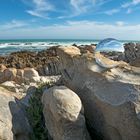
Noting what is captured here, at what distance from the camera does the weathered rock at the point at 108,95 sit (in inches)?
229

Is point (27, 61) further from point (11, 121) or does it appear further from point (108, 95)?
point (108, 95)

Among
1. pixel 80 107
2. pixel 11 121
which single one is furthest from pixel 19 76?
pixel 80 107

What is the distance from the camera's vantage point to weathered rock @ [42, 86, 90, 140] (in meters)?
5.93

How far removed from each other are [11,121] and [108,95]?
1845 mm

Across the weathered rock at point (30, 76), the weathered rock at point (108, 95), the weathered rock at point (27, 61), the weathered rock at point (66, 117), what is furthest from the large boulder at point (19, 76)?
the weathered rock at point (66, 117)

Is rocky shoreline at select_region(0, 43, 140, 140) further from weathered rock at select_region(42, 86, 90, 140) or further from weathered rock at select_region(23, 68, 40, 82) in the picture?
weathered rock at select_region(23, 68, 40, 82)

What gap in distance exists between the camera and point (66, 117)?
19.4 ft

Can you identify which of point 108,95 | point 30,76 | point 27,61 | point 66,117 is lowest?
point 27,61

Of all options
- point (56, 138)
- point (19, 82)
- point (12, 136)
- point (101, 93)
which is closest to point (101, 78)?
point (101, 93)

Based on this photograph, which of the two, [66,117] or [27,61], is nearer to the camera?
[66,117]

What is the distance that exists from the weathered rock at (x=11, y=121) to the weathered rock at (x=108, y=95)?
118 centimetres

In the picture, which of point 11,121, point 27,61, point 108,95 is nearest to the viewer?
point 108,95

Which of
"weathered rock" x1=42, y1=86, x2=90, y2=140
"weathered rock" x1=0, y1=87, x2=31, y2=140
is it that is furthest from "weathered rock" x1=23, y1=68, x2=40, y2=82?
"weathered rock" x1=42, y1=86, x2=90, y2=140

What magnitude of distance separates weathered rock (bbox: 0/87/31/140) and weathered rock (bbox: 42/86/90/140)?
63 centimetres
